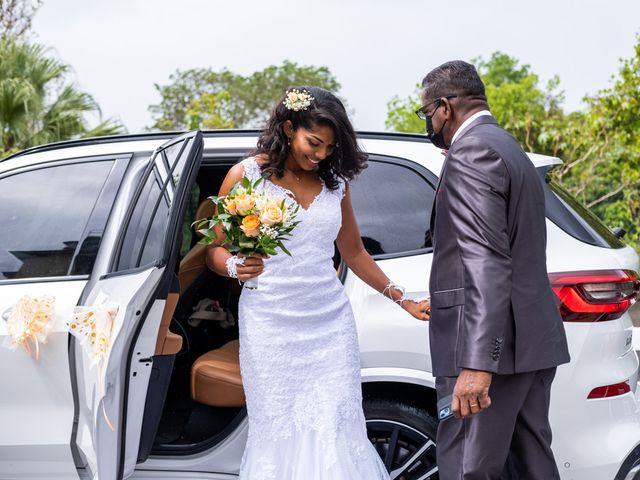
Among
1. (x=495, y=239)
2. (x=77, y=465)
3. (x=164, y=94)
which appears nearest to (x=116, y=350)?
(x=77, y=465)

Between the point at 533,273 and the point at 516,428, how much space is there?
1.82ft

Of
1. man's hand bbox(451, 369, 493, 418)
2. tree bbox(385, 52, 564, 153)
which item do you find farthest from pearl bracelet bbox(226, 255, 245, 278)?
tree bbox(385, 52, 564, 153)

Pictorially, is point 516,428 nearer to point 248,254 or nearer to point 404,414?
point 404,414

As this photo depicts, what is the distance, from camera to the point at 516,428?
2.78m

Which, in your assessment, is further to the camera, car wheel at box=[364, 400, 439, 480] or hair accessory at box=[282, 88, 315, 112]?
car wheel at box=[364, 400, 439, 480]

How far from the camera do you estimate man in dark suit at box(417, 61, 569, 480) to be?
250cm

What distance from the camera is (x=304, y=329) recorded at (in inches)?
128

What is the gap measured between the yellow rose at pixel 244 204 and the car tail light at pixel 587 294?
116cm

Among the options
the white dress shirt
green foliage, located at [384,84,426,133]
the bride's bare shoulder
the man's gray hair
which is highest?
the man's gray hair

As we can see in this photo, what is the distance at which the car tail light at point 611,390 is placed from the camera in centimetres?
318

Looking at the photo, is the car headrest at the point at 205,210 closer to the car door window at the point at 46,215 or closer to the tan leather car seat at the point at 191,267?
the tan leather car seat at the point at 191,267

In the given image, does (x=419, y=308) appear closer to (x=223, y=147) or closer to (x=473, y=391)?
(x=473, y=391)

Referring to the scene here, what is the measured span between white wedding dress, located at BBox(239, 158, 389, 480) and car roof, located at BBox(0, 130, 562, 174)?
0.39 m

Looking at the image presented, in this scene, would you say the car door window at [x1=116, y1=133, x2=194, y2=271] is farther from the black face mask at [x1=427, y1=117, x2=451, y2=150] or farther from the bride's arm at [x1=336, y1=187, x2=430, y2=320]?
the black face mask at [x1=427, y1=117, x2=451, y2=150]
